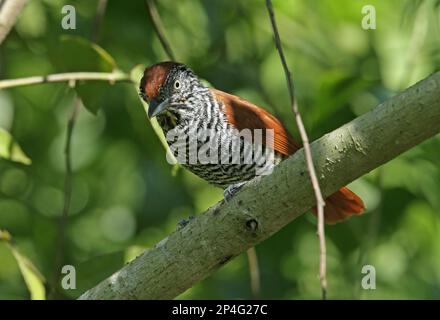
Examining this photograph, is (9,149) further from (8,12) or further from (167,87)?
(167,87)

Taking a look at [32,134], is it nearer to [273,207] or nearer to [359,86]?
[359,86]

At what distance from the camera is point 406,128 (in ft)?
10.0

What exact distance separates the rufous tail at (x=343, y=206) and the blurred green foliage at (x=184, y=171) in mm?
492

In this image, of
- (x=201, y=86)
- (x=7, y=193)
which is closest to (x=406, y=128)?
(x=201, y=86)

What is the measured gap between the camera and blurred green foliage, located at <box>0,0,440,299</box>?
221 inches

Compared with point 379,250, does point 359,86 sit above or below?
above

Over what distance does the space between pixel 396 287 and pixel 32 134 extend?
2695mm

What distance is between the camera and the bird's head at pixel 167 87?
4.61 metres

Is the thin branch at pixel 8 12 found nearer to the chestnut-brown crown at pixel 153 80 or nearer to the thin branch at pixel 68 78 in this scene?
the thin branch at pixel 68 78

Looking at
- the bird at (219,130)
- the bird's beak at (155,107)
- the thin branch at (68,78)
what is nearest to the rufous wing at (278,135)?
the bird at (219,130)

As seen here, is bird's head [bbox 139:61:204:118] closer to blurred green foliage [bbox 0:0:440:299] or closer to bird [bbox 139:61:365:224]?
bird [bbox 139:61:365:224]

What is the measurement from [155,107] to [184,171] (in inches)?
56.4

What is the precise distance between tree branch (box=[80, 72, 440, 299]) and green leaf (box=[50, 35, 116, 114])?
108cm

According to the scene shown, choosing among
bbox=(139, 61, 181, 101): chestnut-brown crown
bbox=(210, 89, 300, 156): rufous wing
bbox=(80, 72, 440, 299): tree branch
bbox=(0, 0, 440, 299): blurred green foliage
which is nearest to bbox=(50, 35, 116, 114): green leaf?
bbox=(139, 61, 181, 101): chestnut-brown crown
